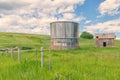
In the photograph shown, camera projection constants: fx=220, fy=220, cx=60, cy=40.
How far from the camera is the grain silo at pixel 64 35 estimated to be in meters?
42.1

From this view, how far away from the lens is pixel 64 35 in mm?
42188

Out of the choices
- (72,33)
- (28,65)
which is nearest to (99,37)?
(72,33)

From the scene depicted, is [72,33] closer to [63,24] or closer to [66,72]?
[63,24]

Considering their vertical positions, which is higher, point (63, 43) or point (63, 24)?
point (63, 24)

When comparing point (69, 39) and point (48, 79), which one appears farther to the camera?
point (69, 39)

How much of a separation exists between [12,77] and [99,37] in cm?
4850

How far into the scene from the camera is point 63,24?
139 ft

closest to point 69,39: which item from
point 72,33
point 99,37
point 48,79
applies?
point 72,33

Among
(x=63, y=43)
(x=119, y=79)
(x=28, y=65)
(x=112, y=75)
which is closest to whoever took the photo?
(x=119, y=79)

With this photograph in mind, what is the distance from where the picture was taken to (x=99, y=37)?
55.8m

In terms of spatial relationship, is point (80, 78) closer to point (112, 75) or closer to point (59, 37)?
point (112, 75)

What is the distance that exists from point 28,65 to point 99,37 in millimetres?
46223

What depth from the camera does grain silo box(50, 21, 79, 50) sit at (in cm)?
4212

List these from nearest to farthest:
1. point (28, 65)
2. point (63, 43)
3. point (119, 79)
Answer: point (119, 79)
point (28, 65)
point (63, 43)
